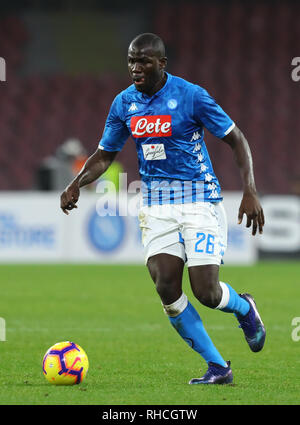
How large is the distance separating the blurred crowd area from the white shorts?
50.9 ft

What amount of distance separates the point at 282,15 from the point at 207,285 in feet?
62.5

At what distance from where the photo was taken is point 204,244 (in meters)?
5.18

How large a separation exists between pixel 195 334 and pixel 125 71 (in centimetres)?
1807

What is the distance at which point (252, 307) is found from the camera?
5523 mm

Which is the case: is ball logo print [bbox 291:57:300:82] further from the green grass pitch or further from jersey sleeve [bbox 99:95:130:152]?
jersey sleeve [bbox 99:95:130:152]

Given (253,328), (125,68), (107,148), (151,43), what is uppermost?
(125,68)

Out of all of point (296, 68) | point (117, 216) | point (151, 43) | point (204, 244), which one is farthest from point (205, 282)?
point (296, 68)

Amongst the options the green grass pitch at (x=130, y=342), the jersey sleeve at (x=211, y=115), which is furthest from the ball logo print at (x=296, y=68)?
the jersey sleeve at (x=211, y=115)

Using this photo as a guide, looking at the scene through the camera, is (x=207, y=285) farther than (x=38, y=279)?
No

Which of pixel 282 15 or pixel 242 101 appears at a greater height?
pixel 282 15

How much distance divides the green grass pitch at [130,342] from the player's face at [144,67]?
5.76 feet

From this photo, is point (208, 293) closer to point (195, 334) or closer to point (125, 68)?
point (195, 334)

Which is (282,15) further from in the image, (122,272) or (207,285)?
(207,285)
